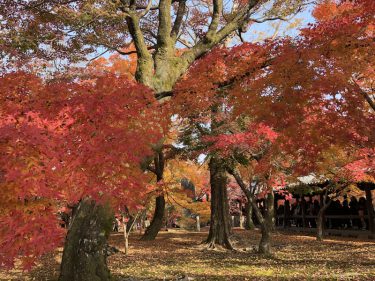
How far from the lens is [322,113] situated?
31.6ft

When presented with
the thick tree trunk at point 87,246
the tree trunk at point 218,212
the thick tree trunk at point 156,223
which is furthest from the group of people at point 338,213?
the thick tree trunk at point 87,246

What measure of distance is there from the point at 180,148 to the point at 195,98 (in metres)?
8.42

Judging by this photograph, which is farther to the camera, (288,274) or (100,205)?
(288,274)

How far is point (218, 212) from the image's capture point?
1888cm

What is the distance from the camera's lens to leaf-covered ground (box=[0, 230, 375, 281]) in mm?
10398

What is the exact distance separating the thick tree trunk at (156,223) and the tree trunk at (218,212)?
5.42 meters

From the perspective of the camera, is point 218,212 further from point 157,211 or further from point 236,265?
point 236,265

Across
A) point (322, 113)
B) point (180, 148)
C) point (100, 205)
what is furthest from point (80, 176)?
point (180, 148)

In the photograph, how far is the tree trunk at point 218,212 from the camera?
59.6 ft

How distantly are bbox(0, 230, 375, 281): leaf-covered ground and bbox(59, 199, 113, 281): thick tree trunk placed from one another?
84.4 inches

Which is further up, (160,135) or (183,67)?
(183,67)

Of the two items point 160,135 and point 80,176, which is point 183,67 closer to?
point 160,135

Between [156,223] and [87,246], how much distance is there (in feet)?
51.3

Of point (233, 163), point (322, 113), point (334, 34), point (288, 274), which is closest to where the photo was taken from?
point (334, 34)
